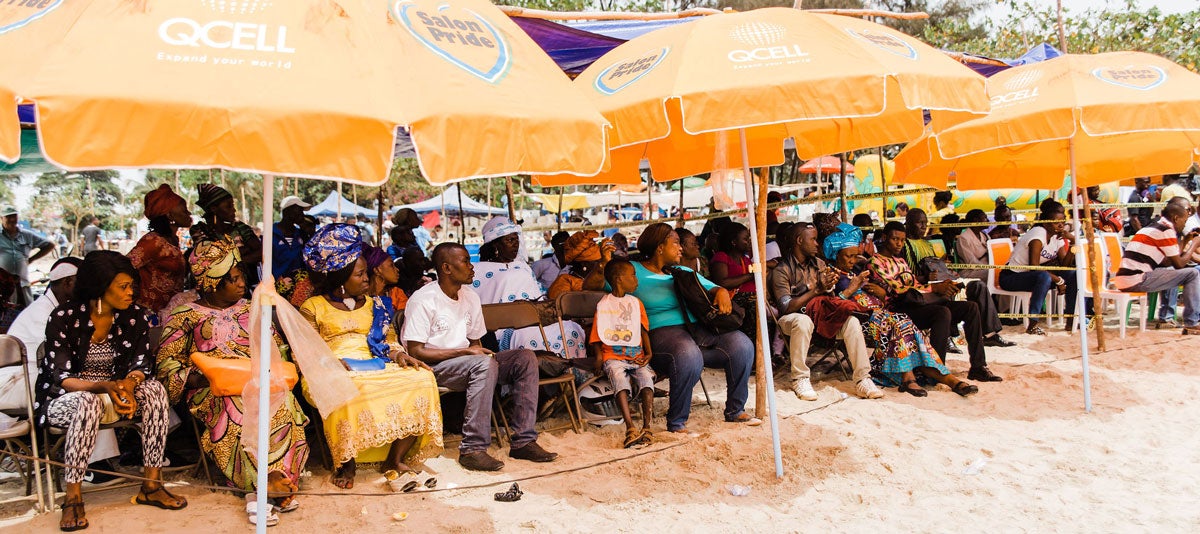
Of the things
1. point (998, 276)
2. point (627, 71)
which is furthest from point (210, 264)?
point (998, 276)

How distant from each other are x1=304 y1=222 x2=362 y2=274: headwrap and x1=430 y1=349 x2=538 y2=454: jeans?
0.86m

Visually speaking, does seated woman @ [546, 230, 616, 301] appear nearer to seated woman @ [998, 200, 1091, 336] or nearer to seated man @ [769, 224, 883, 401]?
seated man @ [769, 224, 883, 401]

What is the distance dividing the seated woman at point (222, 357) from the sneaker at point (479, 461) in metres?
0.94

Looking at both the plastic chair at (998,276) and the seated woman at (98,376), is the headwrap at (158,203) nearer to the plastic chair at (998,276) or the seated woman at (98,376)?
the seated woman at (98,376)

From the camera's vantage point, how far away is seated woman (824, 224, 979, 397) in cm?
688

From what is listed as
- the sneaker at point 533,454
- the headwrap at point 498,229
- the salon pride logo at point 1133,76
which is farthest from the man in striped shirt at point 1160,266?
the sneaker at point 533,454

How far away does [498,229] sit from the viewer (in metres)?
6.57

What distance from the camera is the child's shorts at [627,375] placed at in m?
5.67

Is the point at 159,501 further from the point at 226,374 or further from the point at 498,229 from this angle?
the point at 498,229

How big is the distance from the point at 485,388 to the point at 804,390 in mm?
2827

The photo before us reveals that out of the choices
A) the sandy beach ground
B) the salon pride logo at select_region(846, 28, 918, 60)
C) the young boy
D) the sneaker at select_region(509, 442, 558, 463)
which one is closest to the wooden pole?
the sandy beach ground

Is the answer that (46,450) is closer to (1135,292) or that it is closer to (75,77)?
(75,77)

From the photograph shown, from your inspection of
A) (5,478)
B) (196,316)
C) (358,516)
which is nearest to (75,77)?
(196,316)

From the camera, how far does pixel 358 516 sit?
4297mm
